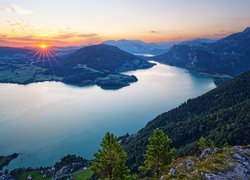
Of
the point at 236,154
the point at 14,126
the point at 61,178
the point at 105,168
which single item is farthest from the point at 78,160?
the point at 236,154

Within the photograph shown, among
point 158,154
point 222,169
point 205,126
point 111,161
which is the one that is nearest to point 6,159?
point 205,126

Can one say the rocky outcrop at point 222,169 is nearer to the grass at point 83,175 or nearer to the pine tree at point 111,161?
the pine tree at point 111,161

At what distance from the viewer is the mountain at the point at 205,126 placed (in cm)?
10062

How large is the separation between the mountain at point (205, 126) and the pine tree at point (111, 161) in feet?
178

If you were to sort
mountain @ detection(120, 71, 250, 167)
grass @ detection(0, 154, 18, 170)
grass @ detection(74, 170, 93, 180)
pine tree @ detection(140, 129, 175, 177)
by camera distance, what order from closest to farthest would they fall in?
pine tree @ detection(140, 129, 175, 177)
mountain @ detection(120, 71, 250, 167)
grass @ detection(74, 170, 93, 180)
grass @ detection(0, 154, 18, 170)

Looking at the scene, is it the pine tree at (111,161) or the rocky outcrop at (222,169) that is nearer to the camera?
the rocky outcrop at (222,169)

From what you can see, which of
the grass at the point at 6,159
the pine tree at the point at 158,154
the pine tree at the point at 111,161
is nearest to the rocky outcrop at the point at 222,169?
the pine tree at the point at 158,154

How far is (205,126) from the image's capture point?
135 meters

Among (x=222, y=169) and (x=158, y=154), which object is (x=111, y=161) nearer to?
(x=158, y=154)

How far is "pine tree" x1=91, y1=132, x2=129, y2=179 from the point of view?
149 feet

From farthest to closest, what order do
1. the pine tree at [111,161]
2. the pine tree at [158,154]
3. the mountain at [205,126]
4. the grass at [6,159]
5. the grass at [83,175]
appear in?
1. the grass at [6,159]
2. the grass at [83,175]
3. the mountain at [205,126]
4. the pine tree at [158,154]
5. the pine tree at [111,161]

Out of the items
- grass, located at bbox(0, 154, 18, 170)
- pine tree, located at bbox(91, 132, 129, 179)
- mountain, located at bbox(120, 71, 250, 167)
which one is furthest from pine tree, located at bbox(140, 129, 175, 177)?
grass, located at bbox(0, 154, 18, 170)

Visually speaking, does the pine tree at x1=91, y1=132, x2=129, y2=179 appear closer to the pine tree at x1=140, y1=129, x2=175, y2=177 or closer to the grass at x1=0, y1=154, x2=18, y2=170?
the pine tree at x1=140, y1=129, x2=175, y2=177

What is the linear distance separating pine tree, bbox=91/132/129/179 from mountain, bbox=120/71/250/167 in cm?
5426
